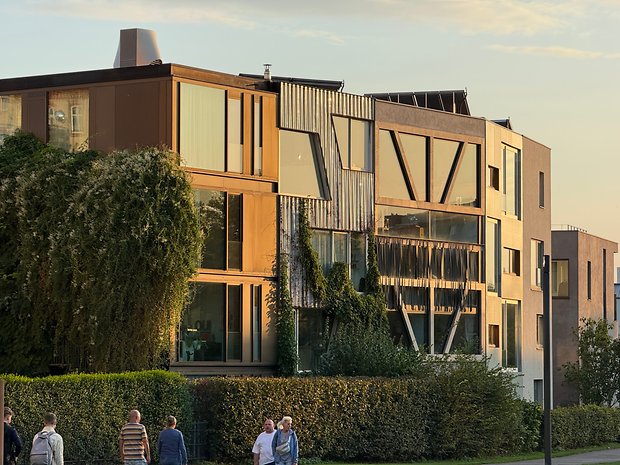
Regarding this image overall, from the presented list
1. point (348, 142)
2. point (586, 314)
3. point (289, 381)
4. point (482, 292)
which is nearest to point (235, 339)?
point (289, 381)

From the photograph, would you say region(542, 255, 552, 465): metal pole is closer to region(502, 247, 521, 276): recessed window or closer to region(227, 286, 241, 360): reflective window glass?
region(227, 286, 241, 360): reflective window glass

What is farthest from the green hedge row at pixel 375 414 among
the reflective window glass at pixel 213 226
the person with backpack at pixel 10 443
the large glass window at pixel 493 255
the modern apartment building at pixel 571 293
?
the modern apartment building at pixel 571 293

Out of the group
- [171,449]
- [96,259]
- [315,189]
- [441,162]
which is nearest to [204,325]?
[96,259]

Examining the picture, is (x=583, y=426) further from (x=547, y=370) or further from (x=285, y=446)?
(x=285, y=446)

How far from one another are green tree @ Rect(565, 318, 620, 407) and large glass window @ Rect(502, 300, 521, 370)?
620 cm

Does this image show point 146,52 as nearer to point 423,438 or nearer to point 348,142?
point 348,142

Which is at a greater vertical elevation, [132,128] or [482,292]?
[132,128]

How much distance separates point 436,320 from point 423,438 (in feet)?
28.7

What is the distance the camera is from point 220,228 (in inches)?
1539

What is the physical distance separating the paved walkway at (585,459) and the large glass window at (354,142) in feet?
36.5

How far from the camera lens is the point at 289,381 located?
115 feet

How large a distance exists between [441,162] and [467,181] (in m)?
1.58

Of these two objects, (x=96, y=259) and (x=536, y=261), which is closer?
(x=96, y=259)

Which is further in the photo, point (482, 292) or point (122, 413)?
point (482, 292)
